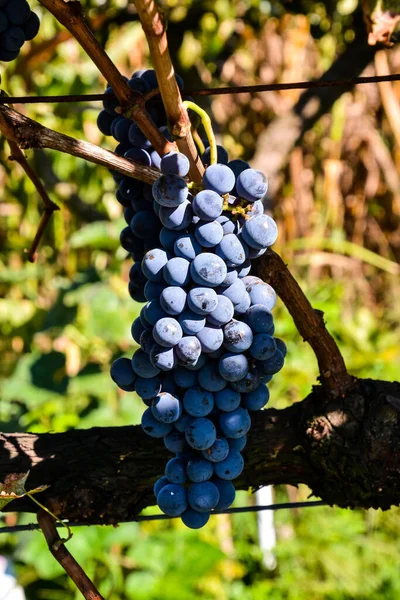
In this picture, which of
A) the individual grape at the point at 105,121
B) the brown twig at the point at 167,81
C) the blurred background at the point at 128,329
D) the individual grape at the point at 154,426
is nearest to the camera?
the brown twig at the point at 167,81

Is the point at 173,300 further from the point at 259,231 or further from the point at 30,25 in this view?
the point at 30,25

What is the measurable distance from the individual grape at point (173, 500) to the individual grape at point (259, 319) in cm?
19

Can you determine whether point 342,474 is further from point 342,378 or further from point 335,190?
point 335,190

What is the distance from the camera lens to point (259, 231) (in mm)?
680

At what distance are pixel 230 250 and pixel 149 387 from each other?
Answer: 0.17 m

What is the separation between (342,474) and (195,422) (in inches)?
11.2

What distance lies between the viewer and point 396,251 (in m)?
3.76

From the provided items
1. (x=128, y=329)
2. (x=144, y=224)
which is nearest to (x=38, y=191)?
(x=144, y=224)

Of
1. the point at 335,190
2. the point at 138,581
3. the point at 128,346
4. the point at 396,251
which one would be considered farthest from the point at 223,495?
the point at 396,251

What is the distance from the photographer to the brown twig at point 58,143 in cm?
70

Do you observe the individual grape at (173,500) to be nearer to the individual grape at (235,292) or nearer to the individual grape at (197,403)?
the individual grape at (197,403)

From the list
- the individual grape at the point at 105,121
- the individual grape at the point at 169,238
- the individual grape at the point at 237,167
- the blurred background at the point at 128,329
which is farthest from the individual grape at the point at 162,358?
the blurred background at the point at 128,329

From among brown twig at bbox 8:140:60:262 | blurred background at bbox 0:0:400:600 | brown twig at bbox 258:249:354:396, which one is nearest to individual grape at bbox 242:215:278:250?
brown twig at bbox 258:249:354:396

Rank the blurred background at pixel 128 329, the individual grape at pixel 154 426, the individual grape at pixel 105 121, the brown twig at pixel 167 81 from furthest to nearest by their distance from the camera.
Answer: the blurred background at pixel 128 329, the individual grape at pixel 105 121, the individual grape at pixel 154 426, the brown twig at pixel 167 81
